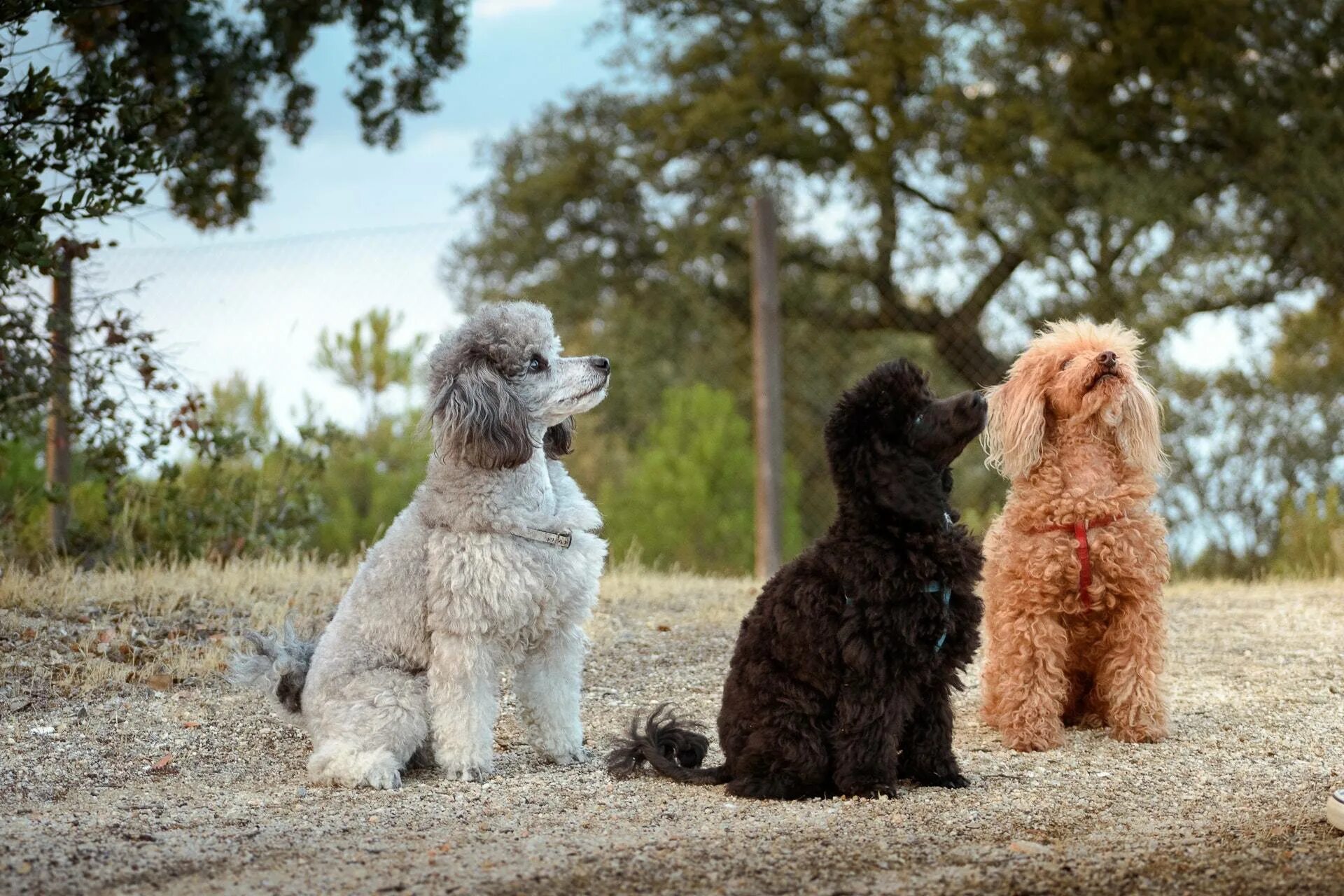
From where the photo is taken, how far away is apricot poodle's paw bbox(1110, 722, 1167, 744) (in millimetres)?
5406

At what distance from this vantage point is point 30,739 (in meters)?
5.71

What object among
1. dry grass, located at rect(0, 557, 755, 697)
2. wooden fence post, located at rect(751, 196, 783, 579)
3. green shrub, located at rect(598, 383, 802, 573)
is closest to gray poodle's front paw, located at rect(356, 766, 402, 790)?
dry grass, located at rect(0, 557, 755, 697)

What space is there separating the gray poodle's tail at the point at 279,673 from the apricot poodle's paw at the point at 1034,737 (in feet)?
8.60

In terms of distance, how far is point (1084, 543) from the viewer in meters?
5.29

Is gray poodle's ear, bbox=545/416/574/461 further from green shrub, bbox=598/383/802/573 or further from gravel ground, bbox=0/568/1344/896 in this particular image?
green shrub, bbox=598/383/802/573

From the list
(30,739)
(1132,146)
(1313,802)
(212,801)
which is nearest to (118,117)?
(30,739)

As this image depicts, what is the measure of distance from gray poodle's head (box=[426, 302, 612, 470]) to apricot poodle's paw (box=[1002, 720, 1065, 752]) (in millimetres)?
2030

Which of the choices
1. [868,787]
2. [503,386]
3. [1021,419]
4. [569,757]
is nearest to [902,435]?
[868,787]

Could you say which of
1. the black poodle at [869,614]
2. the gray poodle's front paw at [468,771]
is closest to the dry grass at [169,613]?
the gray poodle's front paw at [468,771]

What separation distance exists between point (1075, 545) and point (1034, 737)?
0.74 metres

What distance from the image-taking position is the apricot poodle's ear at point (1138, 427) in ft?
17.5

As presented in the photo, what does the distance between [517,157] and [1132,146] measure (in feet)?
23.1

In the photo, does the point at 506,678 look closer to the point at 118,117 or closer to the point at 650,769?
the point at 650,769

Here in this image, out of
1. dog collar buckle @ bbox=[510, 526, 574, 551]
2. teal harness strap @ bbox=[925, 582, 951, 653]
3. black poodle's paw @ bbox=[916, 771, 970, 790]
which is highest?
dog collar buckle @ bbox=[510, 526, 574, 551]
